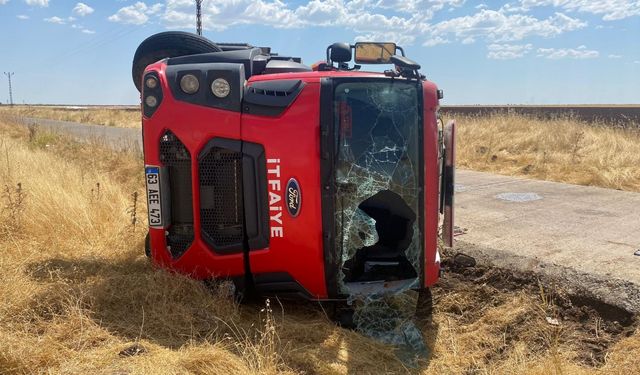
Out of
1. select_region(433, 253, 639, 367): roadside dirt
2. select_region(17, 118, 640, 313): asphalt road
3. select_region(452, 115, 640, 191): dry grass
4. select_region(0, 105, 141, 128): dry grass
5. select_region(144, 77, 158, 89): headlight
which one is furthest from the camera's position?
select_region(0, 105, 141, 128): dry grass

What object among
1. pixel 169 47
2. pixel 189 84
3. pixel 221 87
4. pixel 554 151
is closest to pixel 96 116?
pixel 554 151

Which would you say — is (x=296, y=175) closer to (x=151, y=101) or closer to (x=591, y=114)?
(x=151, y=101)

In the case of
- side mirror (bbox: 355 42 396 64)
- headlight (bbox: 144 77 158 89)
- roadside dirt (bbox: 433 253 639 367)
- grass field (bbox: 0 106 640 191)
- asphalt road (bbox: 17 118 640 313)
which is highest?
side mirror (bbox: 355 42 396 64)

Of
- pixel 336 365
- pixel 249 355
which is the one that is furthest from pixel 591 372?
pixel 249 355

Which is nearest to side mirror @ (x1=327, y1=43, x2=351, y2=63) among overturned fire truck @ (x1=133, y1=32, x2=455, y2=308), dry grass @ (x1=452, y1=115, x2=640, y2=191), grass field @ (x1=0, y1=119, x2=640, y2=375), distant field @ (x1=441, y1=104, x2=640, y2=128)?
overturned fire truck @ (x1=133, y1=32, x2=455, y2=308)

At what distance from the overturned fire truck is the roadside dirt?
2.09ft

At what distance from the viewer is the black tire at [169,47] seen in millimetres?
4301

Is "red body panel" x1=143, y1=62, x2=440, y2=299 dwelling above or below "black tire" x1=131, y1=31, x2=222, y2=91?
below

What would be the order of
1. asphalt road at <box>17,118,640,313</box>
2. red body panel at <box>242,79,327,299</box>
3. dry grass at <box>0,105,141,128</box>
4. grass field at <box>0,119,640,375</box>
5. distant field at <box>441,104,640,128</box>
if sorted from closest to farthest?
1. grass field at <box>0,119,640,375</box>
2. red body panel at <box>242,79,327,299</box>
3. asphalt road at <box>17,118,640,313</box>
4. distant field at <box>441,104,640,128</box>
5. dry grass at <box>0,105,141,128</box>

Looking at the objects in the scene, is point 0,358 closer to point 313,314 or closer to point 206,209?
point 206,209

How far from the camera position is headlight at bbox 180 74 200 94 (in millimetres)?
3434

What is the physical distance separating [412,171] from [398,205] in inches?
11.7

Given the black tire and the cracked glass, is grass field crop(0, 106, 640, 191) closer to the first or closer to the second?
the cracked glass

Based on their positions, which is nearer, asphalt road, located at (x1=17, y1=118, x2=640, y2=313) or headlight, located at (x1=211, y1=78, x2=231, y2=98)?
headlight, located at (x1=211, y1=78, x2=231, y2=98)
